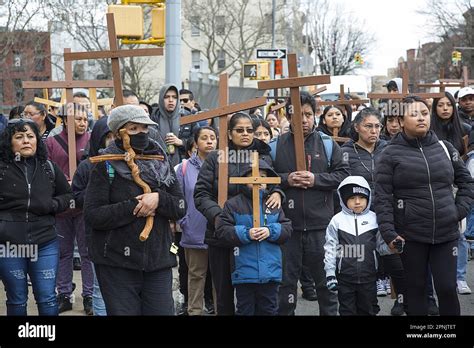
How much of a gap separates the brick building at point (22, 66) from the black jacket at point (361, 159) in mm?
15819

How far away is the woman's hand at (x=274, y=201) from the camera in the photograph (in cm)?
677

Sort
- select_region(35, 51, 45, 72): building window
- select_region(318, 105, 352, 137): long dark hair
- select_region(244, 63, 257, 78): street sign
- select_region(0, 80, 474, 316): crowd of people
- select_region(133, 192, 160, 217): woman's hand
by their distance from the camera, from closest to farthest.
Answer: select_region(133, 192, 160, 217): woman's hand < select_region(0, 80, 474, 316): crowd of people < select_region(318, 105, 352, 137): long dark hair < select_region(244, 63, 257, 78): street sign < select_region(35, 51, 45, 72): building window

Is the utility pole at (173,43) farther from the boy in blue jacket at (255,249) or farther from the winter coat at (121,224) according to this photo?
the winter coat at (121,224)

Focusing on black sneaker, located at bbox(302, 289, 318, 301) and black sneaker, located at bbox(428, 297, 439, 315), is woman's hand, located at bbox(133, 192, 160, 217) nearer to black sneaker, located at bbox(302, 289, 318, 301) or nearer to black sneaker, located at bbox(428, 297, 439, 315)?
black sneaker, located at bbox(428, 297, 439, 315)

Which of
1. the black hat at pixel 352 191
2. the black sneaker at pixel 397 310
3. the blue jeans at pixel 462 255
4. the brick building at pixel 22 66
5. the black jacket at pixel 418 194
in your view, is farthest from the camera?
the brick building at pixel 22 66

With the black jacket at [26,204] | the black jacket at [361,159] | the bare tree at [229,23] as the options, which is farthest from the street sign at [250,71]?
the bare tree at [229,23]

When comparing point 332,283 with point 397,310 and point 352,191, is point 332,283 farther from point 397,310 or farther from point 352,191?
point 397,310

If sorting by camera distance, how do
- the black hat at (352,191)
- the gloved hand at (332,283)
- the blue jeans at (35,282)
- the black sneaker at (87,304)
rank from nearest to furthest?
the gloved hand at (332,283) < the blue jeans at (35,282) < the black hat at (352,191) < the black sneaker at (87,304)

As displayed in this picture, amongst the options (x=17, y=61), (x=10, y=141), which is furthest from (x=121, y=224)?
(x=17, y=61)

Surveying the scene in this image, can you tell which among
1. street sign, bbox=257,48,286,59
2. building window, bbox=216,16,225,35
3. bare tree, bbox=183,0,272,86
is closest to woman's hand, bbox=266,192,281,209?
street sign, bbox=257,48,286,59

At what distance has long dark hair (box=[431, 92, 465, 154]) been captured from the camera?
884 cm

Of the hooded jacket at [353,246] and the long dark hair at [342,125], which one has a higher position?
the long dark hair at [342,125]
